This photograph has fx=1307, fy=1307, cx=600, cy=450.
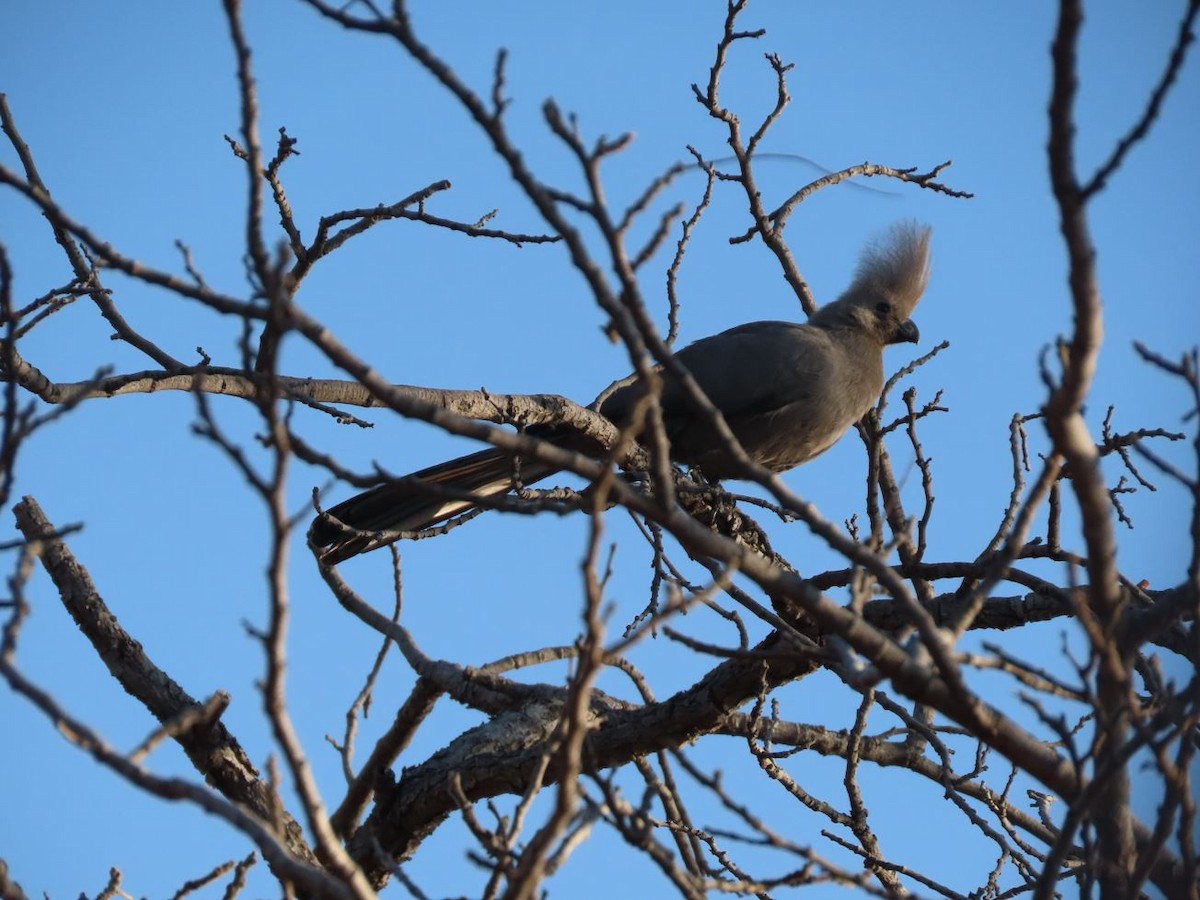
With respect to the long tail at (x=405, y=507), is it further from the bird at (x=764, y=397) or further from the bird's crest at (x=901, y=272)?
the bird's crest at (x=901, y=272)

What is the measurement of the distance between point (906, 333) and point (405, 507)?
3.42 metres

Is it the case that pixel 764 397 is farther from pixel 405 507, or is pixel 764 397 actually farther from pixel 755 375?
pixel 405 507

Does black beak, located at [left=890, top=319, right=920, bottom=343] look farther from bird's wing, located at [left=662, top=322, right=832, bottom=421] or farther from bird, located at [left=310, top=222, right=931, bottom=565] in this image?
bird's wing, located at [left=662, top=322, right=832, bottom=421]

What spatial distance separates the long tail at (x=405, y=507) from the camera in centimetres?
488

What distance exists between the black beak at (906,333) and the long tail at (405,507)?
2472mm

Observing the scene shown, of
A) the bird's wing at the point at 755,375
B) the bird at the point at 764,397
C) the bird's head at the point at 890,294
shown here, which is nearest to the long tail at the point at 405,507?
the bird at the point at 764,397

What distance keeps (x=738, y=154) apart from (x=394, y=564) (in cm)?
232

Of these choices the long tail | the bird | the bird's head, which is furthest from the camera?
the bird's head

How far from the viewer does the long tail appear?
16.0 ft

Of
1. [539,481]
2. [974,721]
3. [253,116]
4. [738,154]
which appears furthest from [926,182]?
[253,116]

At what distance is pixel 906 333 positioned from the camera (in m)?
7.41

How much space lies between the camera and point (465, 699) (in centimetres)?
426

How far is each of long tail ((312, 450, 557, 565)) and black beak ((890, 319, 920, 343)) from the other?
8.11 ft

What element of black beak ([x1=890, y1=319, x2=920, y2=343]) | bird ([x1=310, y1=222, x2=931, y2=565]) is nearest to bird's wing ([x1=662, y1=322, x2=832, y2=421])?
bird ([x1=310, y1=222, x2=931, y2=565])
